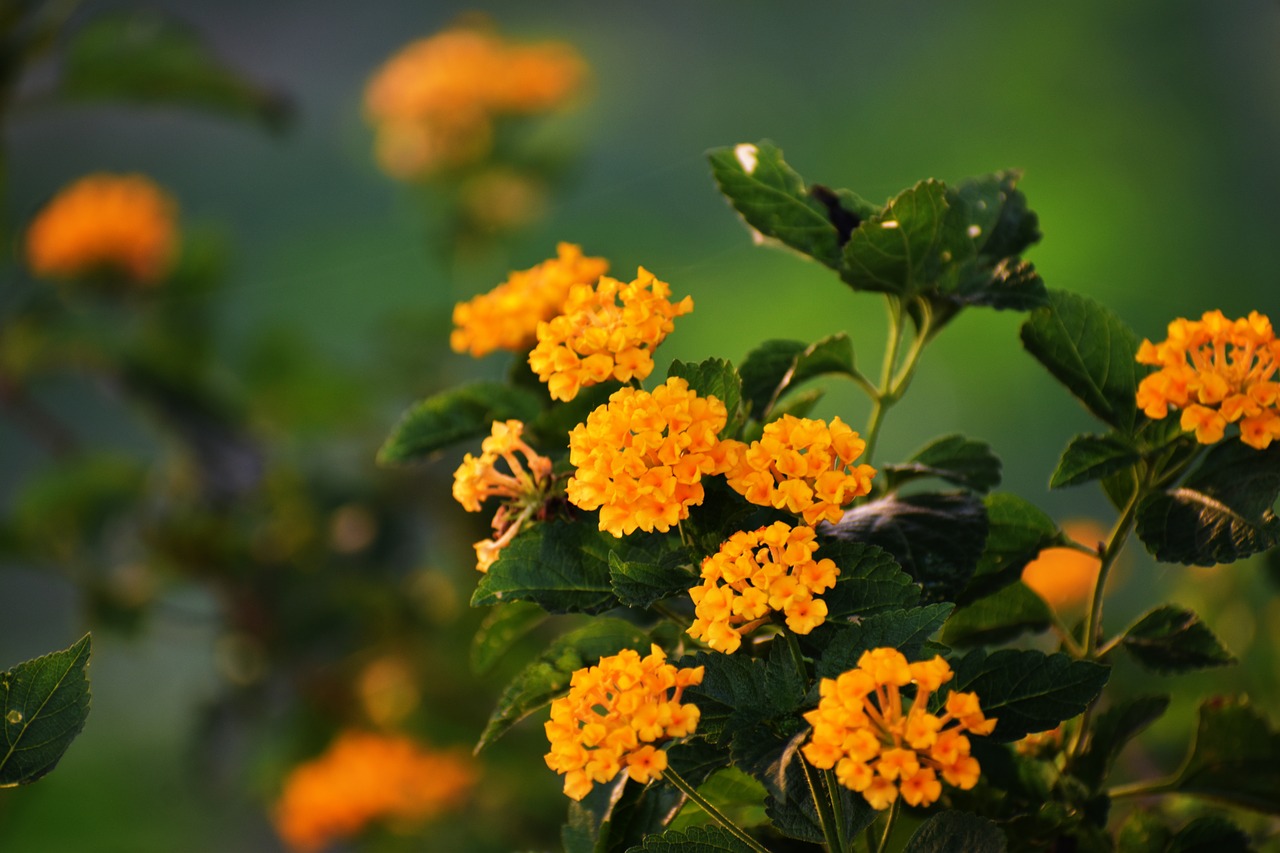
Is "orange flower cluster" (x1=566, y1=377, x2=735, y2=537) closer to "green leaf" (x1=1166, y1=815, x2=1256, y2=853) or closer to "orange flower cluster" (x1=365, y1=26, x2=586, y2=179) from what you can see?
"green leaf" (x1=1166, y1=815, x2=1256, y2=853)

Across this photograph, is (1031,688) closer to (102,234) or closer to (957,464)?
(957,464)

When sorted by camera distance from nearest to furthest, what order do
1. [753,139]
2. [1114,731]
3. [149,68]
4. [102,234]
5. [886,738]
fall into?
[886,738] → [1114,731] → [149,68] → [102,234] → [753,139]

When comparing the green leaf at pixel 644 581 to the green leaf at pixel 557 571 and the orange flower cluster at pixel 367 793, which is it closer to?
the green leaf at pixel 557 571

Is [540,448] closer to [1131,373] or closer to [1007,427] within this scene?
[1131,373]

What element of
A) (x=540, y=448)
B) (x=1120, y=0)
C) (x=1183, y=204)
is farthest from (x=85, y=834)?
(x=1120, y=0)

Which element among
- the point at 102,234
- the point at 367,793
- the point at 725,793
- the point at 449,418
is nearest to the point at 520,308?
the point at 449,418

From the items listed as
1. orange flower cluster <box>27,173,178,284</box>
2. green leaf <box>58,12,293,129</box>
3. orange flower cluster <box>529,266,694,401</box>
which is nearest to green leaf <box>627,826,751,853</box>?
orange flower cluster <box>529,266,694,401</box>

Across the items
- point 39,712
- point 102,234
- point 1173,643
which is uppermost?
point 102,234
